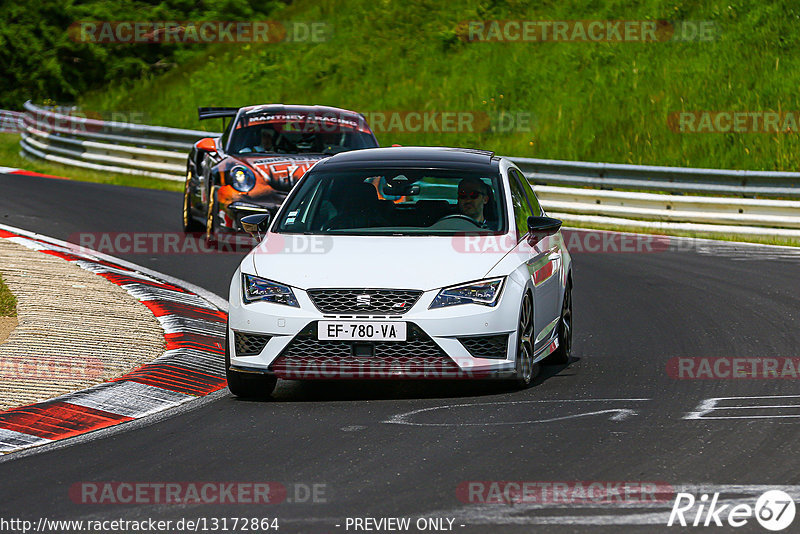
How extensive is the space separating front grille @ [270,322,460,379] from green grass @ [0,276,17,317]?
11.3 feet

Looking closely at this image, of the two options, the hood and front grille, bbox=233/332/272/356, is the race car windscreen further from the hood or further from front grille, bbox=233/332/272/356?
front grille, bbox=233/332/272/356

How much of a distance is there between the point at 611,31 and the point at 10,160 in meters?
13.1

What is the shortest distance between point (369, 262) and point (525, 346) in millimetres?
1136

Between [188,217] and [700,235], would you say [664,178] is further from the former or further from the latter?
[188,217]

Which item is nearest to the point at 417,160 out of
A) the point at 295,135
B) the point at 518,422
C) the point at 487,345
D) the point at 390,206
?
the point at 390,206

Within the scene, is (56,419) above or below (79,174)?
below

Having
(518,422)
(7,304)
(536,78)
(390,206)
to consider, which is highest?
(536,78)

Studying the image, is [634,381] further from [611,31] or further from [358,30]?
[358,30]

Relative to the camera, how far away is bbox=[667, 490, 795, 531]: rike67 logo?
566 centimetres

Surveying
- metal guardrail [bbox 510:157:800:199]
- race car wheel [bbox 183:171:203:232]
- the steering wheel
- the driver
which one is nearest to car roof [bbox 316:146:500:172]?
the driver

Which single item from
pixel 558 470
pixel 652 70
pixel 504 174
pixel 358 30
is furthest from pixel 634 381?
pixel 358 30

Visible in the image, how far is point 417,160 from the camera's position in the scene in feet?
32.5

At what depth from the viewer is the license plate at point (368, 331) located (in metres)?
8.34

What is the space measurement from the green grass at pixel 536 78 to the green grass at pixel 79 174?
4.06m
